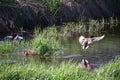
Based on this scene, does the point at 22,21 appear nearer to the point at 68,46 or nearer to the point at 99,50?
the point at 68,46

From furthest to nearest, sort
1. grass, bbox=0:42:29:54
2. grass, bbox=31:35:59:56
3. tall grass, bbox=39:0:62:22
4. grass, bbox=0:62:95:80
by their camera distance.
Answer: tall grass, bbox=39:0:62:22
grass, bbox=0:42:29:54
grass, bbox=31:35:59:56
grass, bbox=0:62:95:80

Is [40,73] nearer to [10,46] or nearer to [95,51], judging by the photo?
[10,46]

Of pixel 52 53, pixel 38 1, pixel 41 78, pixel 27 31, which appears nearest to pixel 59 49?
pixel 52 53

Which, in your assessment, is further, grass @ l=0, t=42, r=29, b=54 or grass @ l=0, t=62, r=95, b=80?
grass @ l=0, t=42, r=29, b=54

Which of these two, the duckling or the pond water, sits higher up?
the duckling

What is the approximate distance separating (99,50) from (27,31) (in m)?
5.36

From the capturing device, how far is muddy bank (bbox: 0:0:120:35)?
21.7m

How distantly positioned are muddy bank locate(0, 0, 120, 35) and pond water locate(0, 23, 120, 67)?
2.61 meters

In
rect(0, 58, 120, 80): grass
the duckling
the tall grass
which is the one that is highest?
rect(0, 58, 120, 80): grass

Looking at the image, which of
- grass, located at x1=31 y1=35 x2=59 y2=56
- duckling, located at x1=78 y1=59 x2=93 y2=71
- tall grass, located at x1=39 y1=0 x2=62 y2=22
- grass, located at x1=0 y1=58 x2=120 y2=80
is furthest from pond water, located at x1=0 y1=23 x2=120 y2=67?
tall grass, located at x1=39 y1=0 x2=62 y2=22

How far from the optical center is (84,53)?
16.8 metres

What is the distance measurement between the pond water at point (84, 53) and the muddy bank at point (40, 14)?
103 inches

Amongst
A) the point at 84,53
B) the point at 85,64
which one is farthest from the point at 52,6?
the point at 85,64

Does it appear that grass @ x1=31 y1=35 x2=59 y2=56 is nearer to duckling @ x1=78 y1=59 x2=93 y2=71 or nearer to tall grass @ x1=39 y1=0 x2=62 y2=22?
duckling @ x1=78 y1=59 x2=93 y2=71
